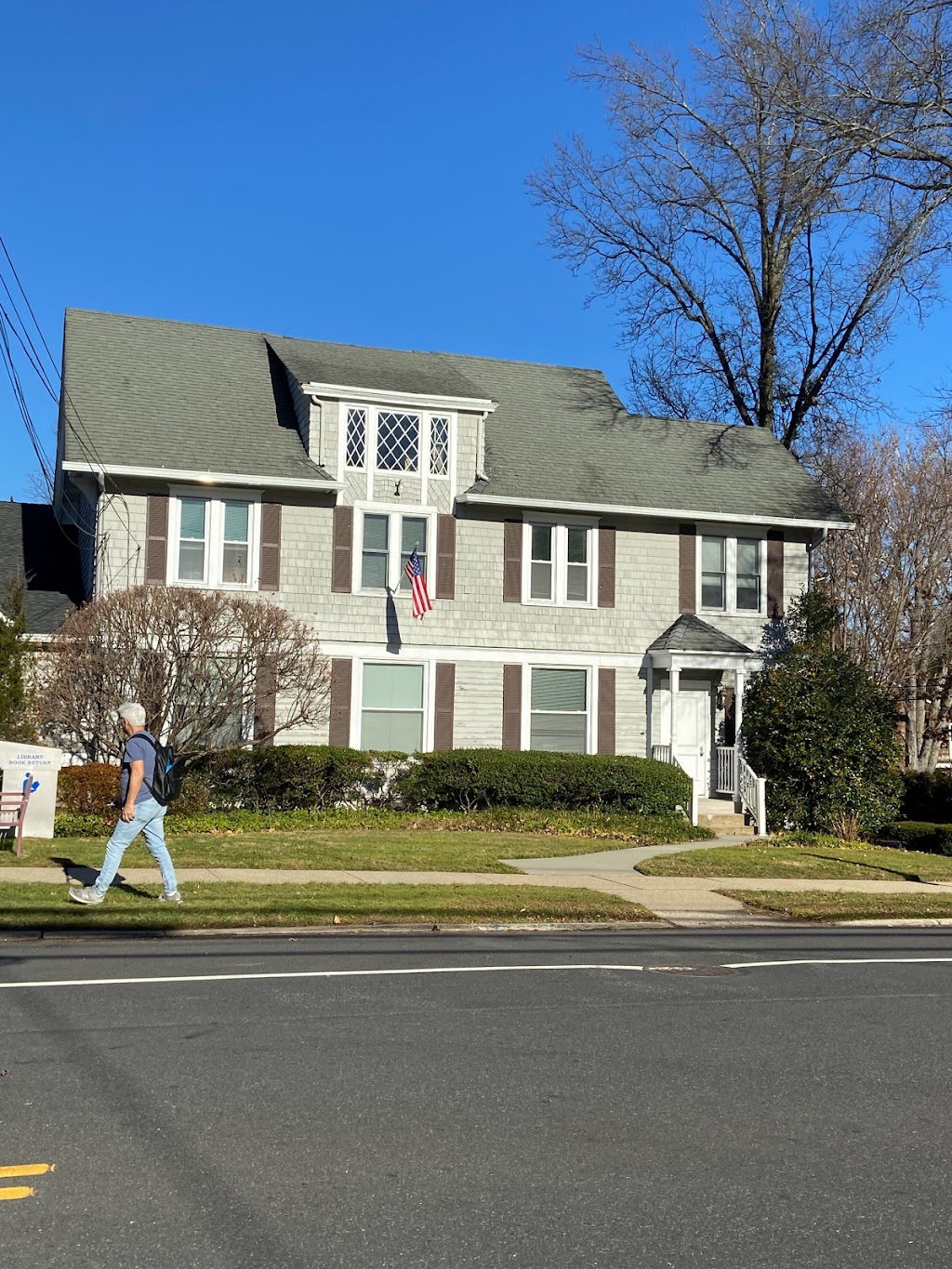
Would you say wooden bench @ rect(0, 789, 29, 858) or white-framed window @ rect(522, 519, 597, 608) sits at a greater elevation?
white-framed window @ rect(522, 519, 597, 608)

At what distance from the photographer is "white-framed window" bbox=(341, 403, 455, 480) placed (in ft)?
78.0

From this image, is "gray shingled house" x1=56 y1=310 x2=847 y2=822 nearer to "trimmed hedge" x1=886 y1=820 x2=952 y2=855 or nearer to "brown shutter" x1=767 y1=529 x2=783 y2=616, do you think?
"brown shutter" x1=767 y1=529 x2=783 y2=616

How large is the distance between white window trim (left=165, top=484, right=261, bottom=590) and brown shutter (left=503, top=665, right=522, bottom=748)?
5.06 m

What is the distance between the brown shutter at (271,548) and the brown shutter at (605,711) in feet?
21.4

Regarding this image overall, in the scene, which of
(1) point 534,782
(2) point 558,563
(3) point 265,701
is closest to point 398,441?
(2) point 558,563

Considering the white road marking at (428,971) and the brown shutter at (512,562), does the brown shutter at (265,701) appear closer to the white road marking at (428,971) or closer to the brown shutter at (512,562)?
the brown shutter at (512,562)

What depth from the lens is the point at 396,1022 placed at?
756 cm

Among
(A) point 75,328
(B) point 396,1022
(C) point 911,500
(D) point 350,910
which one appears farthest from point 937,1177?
(C) point 911,500

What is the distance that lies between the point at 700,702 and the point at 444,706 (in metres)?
5.34

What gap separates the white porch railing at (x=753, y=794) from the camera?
2238 centimetres

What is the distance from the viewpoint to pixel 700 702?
84.2 ft

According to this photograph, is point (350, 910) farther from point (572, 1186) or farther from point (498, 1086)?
point (572, 1186)

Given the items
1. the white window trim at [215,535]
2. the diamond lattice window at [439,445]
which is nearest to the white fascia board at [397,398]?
the diamond lattice window at [439,445]

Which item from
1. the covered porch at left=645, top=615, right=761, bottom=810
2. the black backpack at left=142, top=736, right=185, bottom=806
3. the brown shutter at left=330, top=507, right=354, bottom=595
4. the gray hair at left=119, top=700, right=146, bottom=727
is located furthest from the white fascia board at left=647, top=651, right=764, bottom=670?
the gray hair at left=119, top=700, right=146, bottom=727
